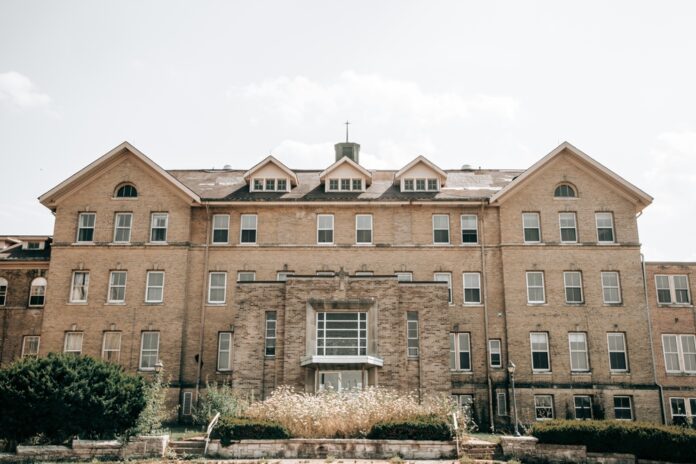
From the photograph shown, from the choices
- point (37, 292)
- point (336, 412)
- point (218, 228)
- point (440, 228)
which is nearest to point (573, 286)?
point (440, 228)

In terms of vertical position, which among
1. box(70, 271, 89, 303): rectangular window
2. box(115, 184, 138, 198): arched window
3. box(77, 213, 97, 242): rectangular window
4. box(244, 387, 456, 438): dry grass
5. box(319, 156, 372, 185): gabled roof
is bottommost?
box(244, 387, 456, 438): dry grass

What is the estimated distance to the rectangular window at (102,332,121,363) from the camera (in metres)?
35.0

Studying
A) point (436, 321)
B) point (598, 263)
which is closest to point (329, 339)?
point (436, 321)

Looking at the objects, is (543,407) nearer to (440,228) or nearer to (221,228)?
(440,228)

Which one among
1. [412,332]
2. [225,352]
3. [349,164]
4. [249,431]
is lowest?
[249,431]

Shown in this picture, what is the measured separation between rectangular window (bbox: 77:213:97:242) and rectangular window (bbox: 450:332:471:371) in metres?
21.0

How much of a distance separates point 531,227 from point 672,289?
28.7 feet

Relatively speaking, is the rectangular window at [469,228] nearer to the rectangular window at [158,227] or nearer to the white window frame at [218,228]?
the white window frame at [218,228]

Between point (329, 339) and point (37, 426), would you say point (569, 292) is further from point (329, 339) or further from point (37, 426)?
point (37, 426)

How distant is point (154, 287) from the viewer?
35.9 meters

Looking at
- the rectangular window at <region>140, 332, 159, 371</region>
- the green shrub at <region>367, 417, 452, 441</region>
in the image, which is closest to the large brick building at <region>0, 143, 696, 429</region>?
the rectangular window at <region>140, 332, 159, 371</region>

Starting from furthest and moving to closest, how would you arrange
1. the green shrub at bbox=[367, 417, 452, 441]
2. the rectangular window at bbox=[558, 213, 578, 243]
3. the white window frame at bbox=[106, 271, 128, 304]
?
the rectangular window at bbox=[558, 213, 578, 243] < the white window frame at bbox=[106, 271, 128, 304] < the green shrub at bbox=[367, 417, 452, 441]

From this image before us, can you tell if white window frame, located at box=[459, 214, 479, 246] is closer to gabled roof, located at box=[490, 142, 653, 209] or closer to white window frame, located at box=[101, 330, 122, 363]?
gabled roof, located at box=[490, 142, 653, 209]

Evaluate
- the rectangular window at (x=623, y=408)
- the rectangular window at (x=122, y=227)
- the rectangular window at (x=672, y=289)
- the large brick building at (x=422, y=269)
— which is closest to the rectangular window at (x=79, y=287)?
the large brick building at (x=422, y=269)
